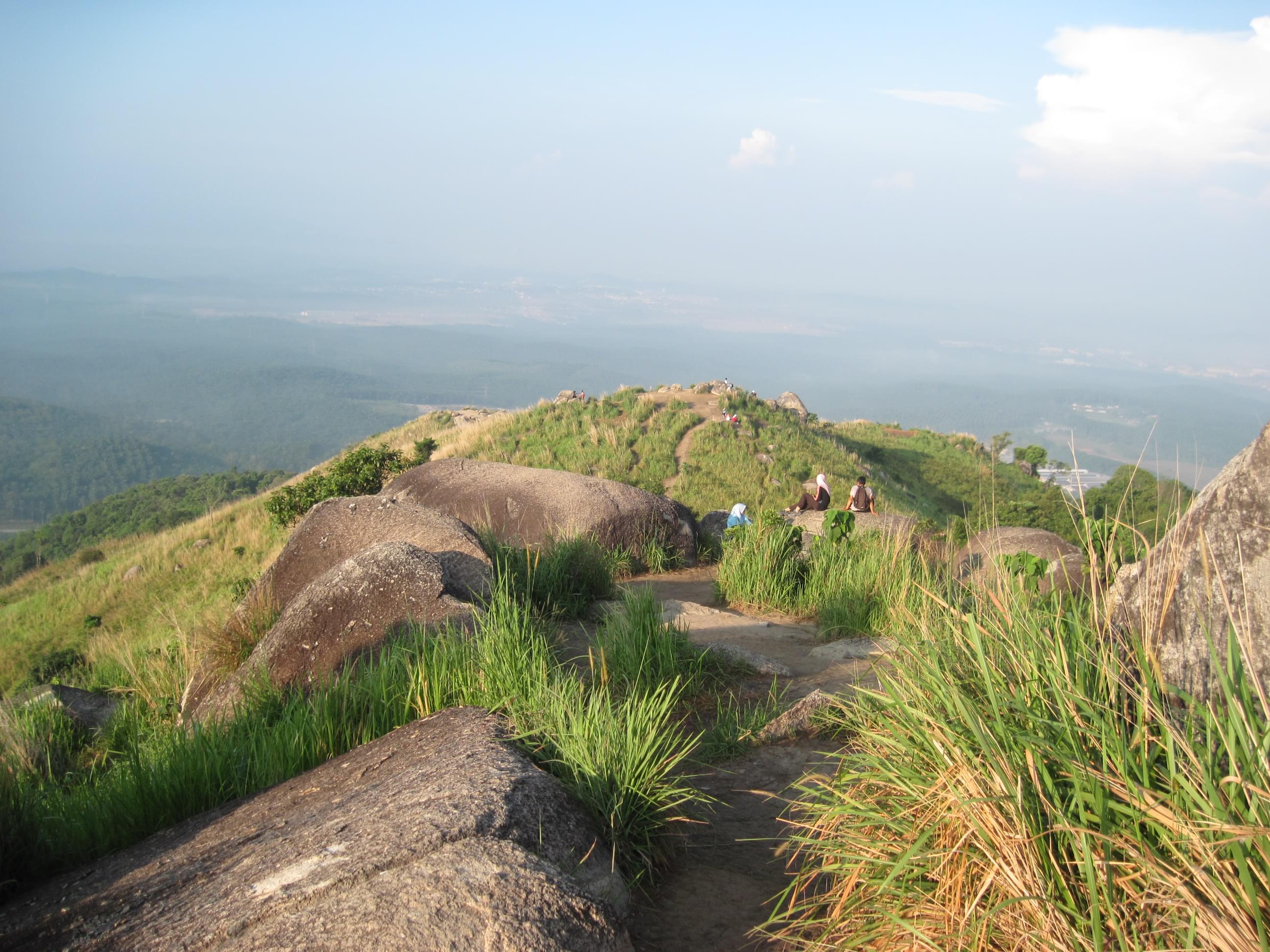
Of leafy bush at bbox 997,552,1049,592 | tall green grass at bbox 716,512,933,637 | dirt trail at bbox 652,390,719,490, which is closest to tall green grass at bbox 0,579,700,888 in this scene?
leafy bush at bbox 997,552,1049,592

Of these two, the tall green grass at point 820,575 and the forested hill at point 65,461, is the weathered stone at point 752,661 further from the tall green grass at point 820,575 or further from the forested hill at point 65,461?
the forested hill at point 65,461

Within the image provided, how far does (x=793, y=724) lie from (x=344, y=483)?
1326cm

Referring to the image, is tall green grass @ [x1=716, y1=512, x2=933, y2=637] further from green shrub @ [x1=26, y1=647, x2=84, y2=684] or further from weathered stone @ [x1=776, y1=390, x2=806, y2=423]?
weathered stone @ [x1=776, y1=390, x2=806, y2=423]

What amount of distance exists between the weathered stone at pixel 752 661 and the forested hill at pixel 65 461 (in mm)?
93057

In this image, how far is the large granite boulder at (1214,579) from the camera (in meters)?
2.77

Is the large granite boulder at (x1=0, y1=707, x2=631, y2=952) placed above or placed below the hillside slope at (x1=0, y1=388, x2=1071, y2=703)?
above

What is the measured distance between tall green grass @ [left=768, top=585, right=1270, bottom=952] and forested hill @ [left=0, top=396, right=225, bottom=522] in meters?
95.7

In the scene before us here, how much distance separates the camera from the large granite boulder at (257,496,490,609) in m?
7.50

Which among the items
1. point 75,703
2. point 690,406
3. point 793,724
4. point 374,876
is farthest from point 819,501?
point 374,876

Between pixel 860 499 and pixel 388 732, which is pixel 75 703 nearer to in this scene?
pixel 388 732

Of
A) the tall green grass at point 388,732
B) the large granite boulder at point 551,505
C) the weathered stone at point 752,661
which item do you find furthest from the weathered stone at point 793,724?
the large granite boulder at point 551,505

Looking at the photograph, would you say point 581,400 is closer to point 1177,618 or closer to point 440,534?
point 440,534

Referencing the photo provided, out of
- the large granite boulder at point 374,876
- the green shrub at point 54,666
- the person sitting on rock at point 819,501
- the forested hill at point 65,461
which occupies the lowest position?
the forested hill at point 65,461

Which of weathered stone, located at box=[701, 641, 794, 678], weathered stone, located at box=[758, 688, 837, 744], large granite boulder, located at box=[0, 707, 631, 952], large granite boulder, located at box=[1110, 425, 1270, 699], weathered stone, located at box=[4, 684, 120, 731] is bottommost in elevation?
weathered stone, located at box=[4, 684, 120, 731]
